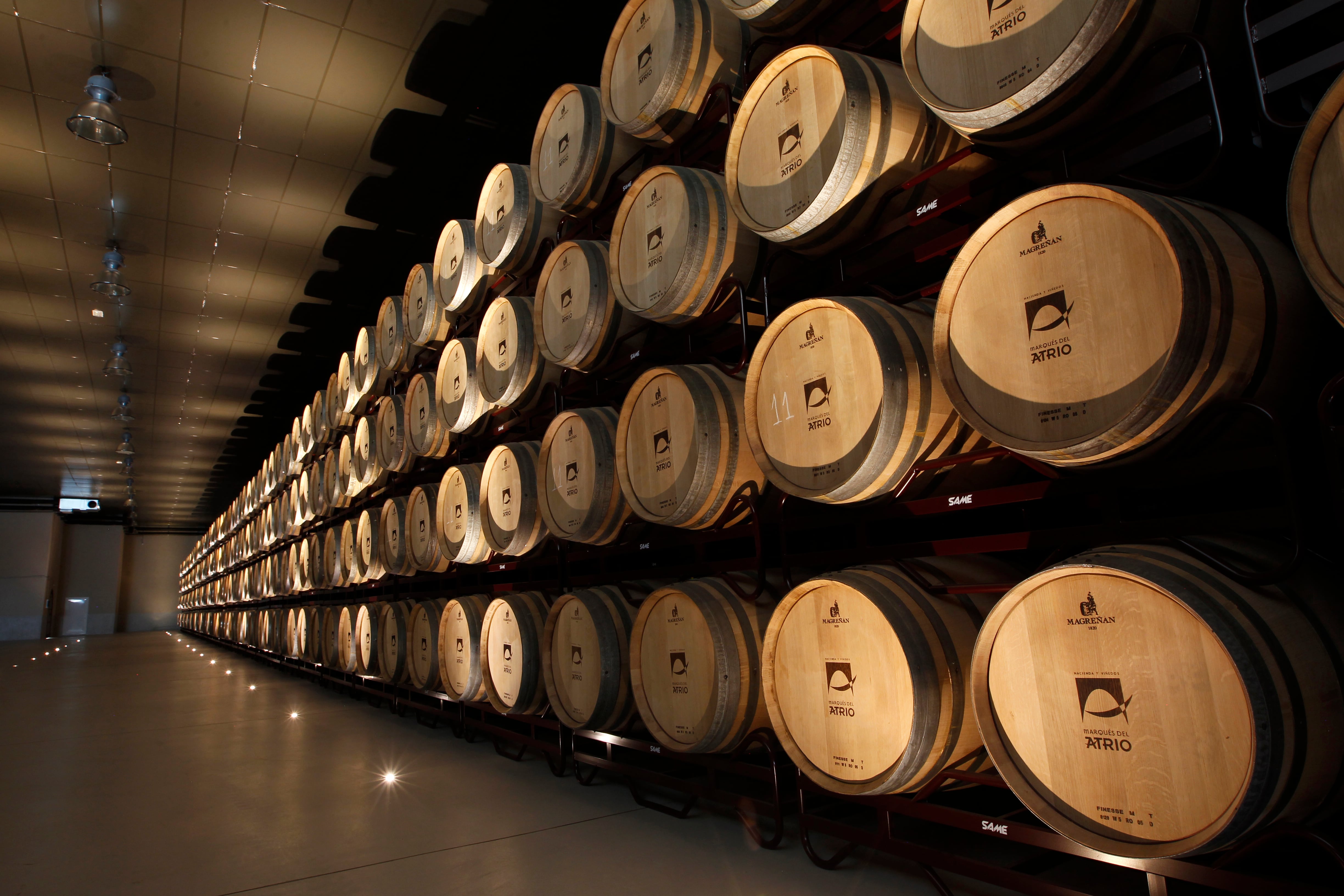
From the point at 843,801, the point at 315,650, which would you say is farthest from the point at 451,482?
the point at 315,650

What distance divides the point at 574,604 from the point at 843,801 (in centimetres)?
182

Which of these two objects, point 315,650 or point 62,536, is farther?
point 62,536

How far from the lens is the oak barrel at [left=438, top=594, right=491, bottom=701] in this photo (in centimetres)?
539

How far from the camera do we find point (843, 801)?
2.88 meters

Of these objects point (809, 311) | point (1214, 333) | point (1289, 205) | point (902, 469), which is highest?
point (809, 311)

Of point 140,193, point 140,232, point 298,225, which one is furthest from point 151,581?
point 298,225

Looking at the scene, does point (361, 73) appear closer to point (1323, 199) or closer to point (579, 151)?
point (579, 151)

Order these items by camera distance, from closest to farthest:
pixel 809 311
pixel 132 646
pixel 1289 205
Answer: pixel 1289 205, pixel 809 311, pixel 132 646

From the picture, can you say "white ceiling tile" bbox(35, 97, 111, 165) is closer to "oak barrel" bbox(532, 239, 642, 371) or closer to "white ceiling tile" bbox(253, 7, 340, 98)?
"white ceiling tile" bbox(253, 7, 340, 98)

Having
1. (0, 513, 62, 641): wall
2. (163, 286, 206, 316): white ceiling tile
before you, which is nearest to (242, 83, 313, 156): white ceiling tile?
(163, 286, 206, 316): white ceiling tile

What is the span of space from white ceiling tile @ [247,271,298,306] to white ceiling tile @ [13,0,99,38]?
4.58 meters

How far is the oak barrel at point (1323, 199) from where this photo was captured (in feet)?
4.69

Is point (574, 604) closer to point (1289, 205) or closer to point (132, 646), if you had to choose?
point (1289, 205)

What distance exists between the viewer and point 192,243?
980 cm
